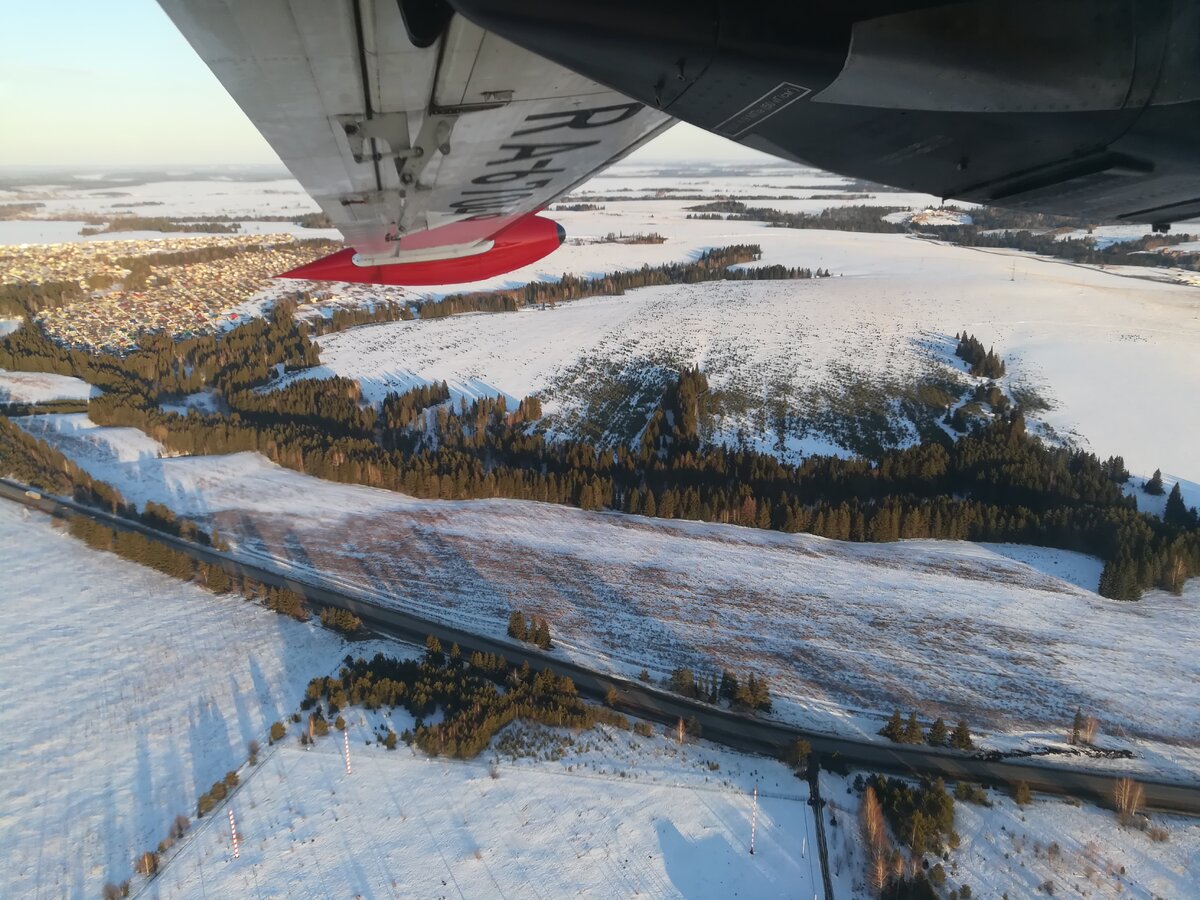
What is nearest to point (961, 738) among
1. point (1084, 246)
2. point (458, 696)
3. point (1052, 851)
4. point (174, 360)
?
point (1052, 851)

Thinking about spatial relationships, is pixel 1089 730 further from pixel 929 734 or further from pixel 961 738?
pixel 929 734

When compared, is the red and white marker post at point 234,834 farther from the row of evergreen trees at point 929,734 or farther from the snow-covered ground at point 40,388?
the snow-covered ground at point 40,388

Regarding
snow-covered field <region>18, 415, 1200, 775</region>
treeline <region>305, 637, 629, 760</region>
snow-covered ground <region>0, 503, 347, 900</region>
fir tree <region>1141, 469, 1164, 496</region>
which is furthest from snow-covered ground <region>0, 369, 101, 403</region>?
fir tree <region>1141, 469, 1164, 496</region>

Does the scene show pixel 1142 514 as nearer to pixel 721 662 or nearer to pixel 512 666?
pixel 721 662

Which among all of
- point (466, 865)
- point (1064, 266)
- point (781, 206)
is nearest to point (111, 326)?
point (466, 865)

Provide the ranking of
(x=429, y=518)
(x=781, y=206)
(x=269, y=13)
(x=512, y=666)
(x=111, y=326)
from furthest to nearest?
(x=781, y=206)
(x=111, y=326)
(x=429, y=518)
(x=512, y=666)
(x=269, y=13)
